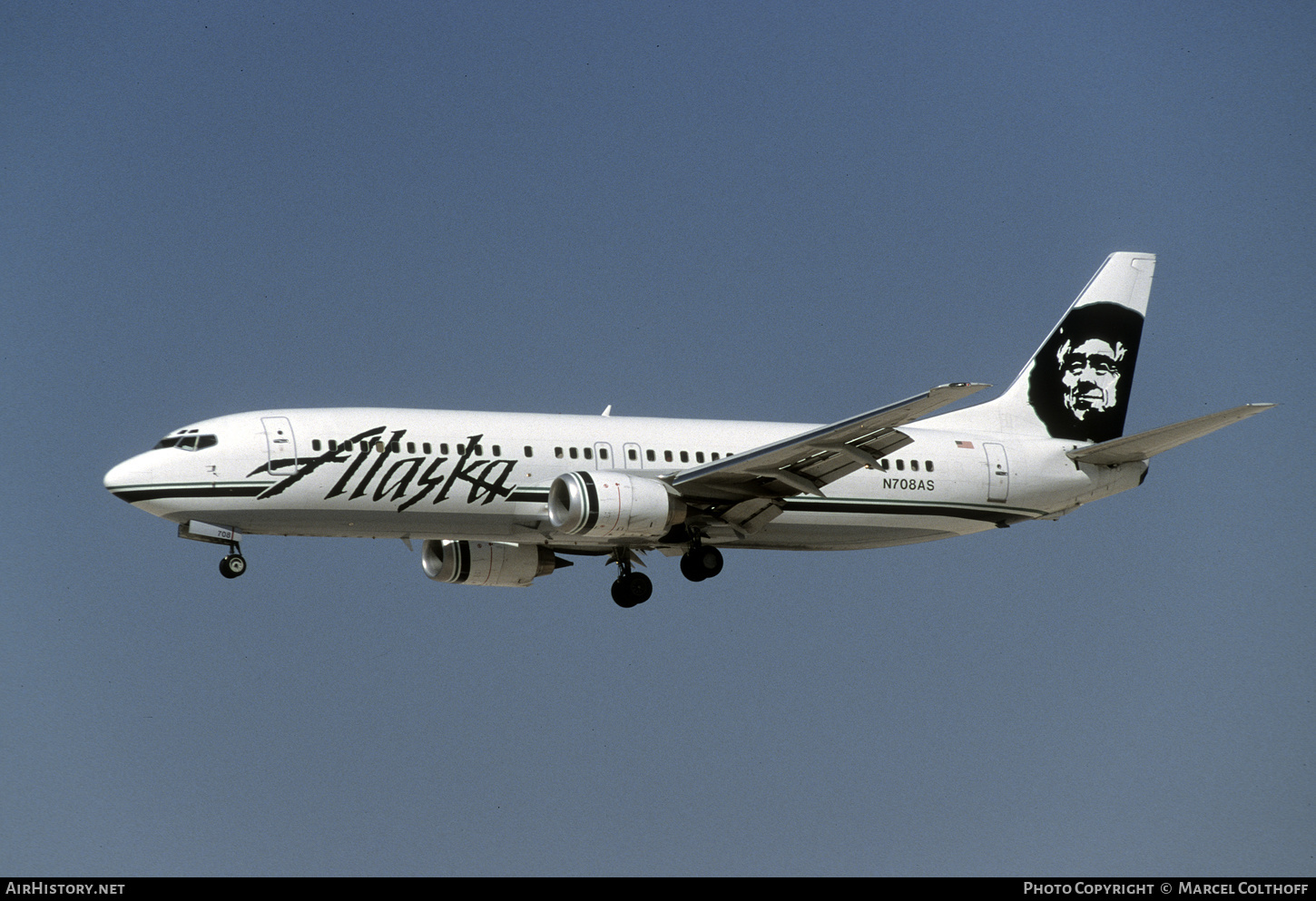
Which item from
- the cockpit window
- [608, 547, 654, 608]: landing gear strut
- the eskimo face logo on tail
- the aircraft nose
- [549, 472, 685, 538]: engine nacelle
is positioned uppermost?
the eskimo face logo on tail

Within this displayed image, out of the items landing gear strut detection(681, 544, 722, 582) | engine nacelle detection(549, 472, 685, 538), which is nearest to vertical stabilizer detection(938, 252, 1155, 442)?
landing gear strut detection(681, 544, 722, 582)

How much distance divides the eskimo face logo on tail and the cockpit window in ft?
79.4

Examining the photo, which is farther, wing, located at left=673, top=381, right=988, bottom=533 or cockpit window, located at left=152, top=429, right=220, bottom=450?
cockpit window, located at left=152, top=429, right=220, bottom=450

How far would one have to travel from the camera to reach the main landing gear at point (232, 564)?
44.6 meters

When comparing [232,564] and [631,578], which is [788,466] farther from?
[232,564]

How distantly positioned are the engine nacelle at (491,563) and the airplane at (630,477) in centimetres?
5

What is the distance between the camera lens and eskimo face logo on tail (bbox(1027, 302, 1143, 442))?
53750mm

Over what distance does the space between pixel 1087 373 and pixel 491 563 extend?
1913 cm

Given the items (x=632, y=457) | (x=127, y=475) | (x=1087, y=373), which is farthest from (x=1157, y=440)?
(x=127, y=475)

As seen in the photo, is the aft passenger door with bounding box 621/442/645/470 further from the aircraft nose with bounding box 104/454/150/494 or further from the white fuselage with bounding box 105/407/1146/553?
the aircraft nose with bounding box 104/454/150/494

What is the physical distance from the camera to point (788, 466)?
149 feet

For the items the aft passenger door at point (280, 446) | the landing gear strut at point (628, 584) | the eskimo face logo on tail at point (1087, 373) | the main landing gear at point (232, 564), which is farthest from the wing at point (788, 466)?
the main landing gear at point (232, 564)

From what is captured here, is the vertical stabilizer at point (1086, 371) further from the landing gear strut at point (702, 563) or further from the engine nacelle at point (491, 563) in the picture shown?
the engine nacelle at point (491, 563)

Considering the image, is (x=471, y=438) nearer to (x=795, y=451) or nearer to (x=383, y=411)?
(x=383, y=411)
